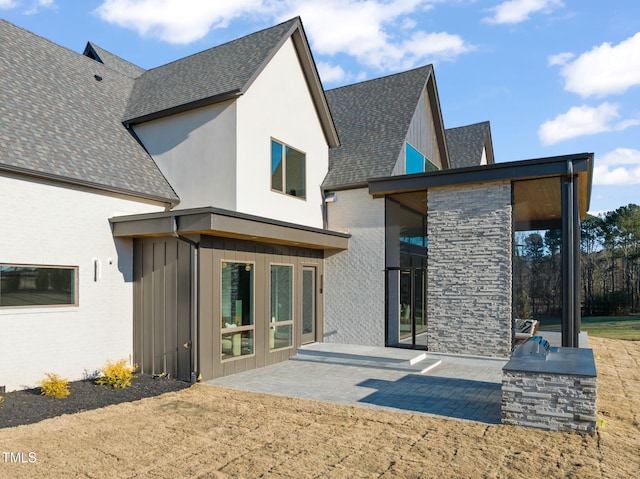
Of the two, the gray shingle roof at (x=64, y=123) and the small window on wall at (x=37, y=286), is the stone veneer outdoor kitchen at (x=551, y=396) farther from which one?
the gray shingle roof at (x=64, y=123)

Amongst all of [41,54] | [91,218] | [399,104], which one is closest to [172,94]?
[41,54]

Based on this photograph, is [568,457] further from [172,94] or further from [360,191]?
[172,94]

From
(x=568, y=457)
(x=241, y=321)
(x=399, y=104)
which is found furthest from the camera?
(x=399, y=104)

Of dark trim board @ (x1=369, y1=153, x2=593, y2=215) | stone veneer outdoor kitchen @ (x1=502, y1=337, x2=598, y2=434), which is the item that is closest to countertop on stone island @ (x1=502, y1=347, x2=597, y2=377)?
stone veneer outdoor kitchen @ (x1=502, y1=337, x2=598, y2=434)

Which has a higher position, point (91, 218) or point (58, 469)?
point (91, 218)

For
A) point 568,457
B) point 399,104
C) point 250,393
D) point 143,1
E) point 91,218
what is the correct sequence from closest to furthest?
point 568,457
point 250,393
point 91,218
point 143,1
point 399,104

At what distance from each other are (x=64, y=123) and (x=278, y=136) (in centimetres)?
474

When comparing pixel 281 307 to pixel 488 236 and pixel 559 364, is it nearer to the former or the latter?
pixel 488 236

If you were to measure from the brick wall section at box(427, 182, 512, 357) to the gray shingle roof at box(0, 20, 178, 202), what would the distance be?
254 inches

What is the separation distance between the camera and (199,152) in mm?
10680

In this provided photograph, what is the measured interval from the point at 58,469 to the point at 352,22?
1035cm

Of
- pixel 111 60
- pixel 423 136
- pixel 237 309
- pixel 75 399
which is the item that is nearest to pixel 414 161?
pixel 423 136

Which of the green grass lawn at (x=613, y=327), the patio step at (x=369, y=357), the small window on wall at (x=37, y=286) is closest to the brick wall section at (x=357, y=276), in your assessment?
the patio step at (x=369, y=357)

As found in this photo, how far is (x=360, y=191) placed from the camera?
12750 mm
